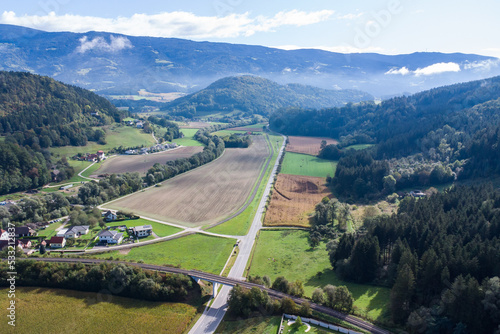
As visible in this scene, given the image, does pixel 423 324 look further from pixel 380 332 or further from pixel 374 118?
pixel 374 118

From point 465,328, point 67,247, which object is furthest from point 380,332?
point 67,247

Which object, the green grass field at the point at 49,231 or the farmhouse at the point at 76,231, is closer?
the farmhouse at the point at 76,231

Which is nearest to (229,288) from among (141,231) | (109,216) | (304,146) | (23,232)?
(141,231)

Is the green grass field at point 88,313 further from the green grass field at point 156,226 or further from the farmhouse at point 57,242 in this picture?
the green grass field at point 156,226

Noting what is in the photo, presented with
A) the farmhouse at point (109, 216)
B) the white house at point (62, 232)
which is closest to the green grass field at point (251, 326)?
the white house at point (62, 232)

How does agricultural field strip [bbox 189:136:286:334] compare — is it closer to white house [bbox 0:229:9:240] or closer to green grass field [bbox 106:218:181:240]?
green grass field [bbox 106:218:181:240]
